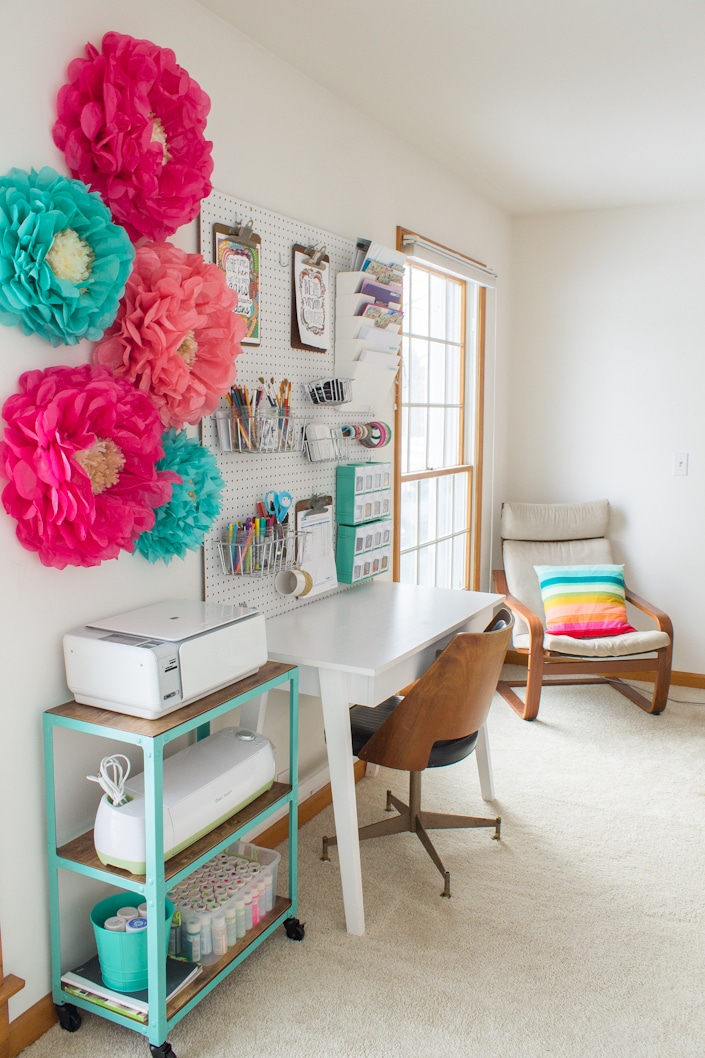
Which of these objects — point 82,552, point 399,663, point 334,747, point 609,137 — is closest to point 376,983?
point 334,747

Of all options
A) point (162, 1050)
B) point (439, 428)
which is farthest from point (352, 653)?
point (439, 428)

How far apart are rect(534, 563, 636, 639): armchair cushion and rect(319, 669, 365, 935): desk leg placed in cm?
195

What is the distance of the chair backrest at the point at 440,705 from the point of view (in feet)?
7.51

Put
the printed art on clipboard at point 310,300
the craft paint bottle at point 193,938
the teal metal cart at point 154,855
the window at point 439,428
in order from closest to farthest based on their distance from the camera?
the teal metal cart at point 154,855 < the craft paint bottle at point 193,938 < the printed art on clipboard at point 310,300 < the window at point 439,428

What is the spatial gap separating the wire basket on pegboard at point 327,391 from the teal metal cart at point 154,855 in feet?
3.19

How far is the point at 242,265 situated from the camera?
231cm

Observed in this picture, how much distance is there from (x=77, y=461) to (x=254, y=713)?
41.0 inches

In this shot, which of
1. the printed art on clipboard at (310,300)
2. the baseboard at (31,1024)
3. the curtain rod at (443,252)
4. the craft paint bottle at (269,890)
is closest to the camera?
the baseboard at (31,1024)

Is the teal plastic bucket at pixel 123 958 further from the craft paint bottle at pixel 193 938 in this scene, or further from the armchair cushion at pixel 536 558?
the armchair cushion at pixel 536 558

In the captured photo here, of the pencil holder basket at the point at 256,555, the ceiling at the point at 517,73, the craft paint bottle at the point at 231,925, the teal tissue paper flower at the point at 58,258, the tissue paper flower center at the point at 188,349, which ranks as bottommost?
the craft paint bottle at the point at 231,925

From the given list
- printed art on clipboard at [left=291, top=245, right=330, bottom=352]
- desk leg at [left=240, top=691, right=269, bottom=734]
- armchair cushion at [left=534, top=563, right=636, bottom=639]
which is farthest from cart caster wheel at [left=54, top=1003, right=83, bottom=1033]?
armchair cushion at [left=534, top=563, right=636, bottom=639]

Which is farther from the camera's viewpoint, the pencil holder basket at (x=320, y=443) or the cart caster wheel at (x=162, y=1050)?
the pencil holder basket at (x=320, y=443)

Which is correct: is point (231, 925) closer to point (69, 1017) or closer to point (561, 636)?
point (69, 1017)

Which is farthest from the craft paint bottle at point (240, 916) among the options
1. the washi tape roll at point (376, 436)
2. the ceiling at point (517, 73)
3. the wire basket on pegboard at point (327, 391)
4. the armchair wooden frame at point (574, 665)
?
the ceiling at point (517, 73)
